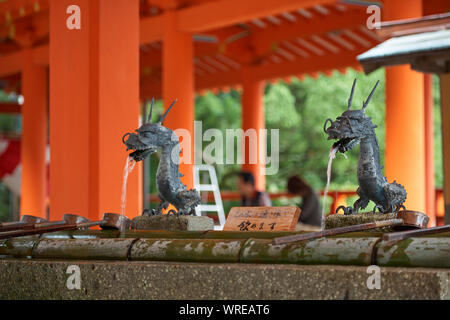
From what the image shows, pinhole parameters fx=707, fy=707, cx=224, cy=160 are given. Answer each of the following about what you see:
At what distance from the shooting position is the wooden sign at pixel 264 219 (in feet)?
10.2

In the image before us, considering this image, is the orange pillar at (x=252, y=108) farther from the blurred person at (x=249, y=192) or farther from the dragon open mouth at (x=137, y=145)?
the dragon open mouth at (x=137, y=145)

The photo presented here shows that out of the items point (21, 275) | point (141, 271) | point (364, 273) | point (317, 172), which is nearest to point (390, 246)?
point (364, 273)

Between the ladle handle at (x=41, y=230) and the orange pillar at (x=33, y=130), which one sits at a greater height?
the orange pillar at (x=33, y=130)

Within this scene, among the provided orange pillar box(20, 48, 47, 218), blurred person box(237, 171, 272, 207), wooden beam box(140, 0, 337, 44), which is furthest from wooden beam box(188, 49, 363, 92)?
blurred person box(237, 171, 272, 207)

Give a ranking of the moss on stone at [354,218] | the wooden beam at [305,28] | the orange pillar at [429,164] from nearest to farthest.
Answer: the moss on stone at [354,218], the orange pillar at [429,164], the wooden beam at [305,28]

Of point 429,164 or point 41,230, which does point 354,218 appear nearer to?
point 41,230

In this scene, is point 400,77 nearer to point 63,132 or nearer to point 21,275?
point 63,132

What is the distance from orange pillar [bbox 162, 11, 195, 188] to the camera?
7969 millimetres

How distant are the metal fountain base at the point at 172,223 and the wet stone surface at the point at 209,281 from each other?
86 cm

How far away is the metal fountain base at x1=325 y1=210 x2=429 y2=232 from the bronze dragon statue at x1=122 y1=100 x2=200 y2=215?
2.48 ft

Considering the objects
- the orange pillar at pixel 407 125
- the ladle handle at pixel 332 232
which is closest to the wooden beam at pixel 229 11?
the orange pillar at pixel 407 125

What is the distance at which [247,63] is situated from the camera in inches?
414

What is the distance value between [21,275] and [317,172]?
17.2 meters

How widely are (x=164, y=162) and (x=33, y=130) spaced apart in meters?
7.03
